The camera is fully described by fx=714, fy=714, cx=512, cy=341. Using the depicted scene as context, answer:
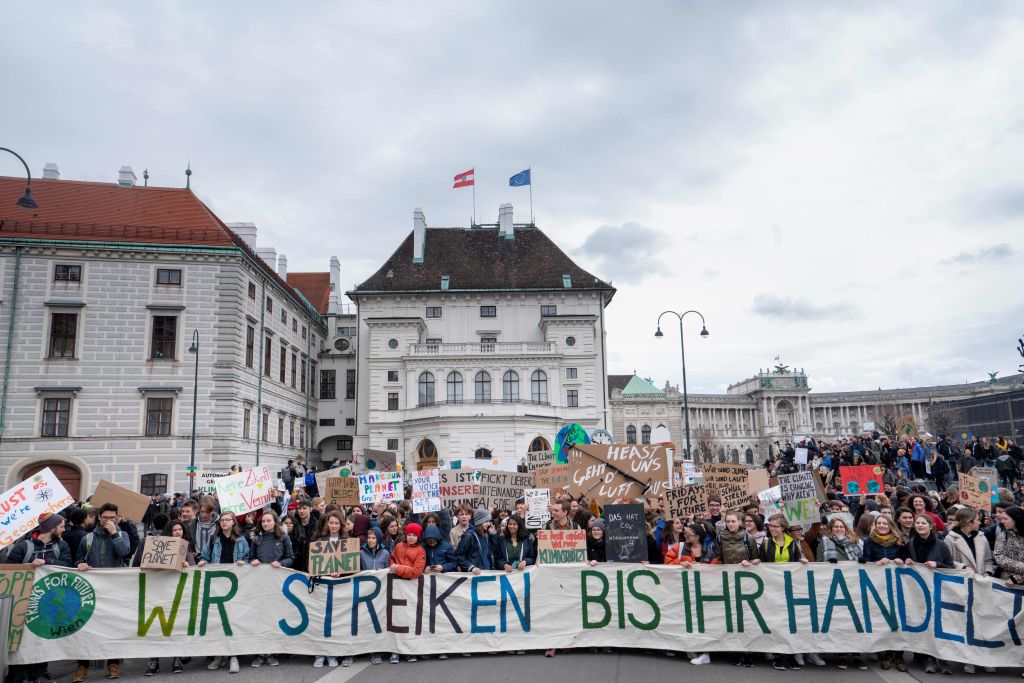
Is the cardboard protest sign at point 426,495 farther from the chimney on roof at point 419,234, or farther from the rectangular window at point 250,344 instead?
the chimney on roof at point 419,234

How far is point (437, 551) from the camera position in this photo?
9.59 metres

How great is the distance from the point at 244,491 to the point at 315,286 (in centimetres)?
5315

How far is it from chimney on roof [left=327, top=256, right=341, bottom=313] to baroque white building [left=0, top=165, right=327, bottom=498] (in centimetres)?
1984

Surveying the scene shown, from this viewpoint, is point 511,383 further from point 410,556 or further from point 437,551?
point 410,556

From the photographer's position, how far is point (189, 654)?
28.9ft

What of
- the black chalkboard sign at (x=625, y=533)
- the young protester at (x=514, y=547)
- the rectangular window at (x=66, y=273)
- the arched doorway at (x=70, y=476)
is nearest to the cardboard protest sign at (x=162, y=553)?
the young protester at (x=514, y=547)

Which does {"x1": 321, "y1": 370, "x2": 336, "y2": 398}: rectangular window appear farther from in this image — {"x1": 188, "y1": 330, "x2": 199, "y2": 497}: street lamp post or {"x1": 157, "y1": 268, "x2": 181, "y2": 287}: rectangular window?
{"x1": 157, "y1": 268, "x2": 181, "y2": 287}: rectangular window

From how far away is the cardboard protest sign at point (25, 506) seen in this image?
9.12 meters

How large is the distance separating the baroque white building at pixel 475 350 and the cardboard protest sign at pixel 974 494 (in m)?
33.7

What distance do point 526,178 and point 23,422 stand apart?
37.1m

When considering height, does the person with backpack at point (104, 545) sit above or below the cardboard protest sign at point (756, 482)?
below

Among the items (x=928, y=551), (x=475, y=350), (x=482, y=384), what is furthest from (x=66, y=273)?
(x=928, y=551)

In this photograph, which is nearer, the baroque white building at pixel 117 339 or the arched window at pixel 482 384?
the baroque white building at pixel 117 339

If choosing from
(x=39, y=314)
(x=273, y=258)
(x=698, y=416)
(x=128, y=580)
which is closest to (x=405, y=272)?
(x=273, y=258)
